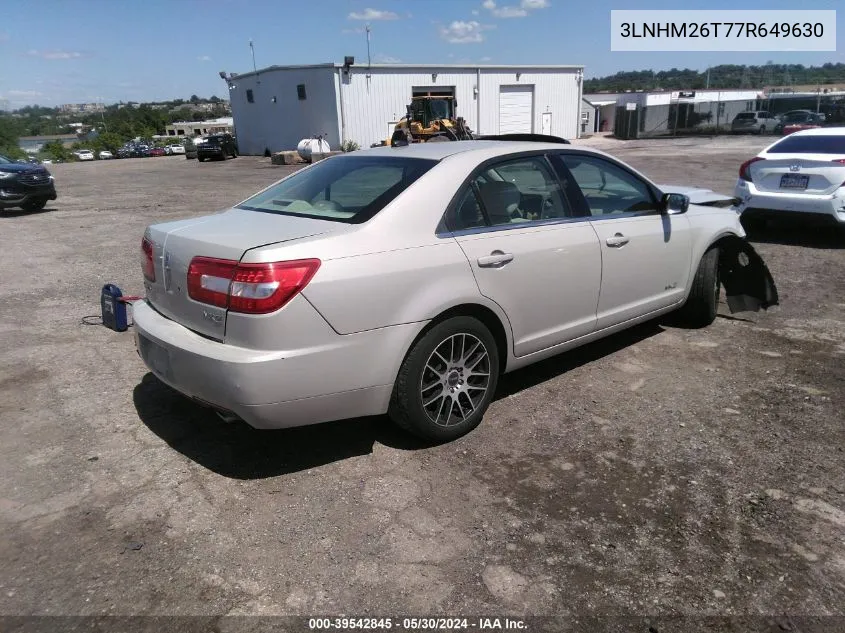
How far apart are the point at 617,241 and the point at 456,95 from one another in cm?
3528

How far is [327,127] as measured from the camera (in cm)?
3462

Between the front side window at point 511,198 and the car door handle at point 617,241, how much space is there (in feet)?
1.11

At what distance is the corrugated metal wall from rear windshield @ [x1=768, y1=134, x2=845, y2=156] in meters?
27.9

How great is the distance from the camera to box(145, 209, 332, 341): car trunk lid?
3066 millimetres

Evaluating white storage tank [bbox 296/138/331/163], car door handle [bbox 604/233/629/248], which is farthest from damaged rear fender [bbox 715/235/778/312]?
white storage tank [bbox 296/138/331/163]

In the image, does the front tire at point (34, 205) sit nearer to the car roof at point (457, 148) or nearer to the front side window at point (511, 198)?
the car roof at point (457, 148)

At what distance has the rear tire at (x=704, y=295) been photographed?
5168mm

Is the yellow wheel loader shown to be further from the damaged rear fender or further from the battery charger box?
the battery charger box

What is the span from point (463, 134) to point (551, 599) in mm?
23517

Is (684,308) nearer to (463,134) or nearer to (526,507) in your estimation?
(526,507)

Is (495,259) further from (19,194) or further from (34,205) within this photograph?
(34,205)

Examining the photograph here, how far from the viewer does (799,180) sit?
8.22m

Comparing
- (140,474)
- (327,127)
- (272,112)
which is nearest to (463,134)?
(327,127)

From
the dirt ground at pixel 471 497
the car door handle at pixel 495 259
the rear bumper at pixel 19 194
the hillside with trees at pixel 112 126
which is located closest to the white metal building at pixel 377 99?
the rear bumper at pixel 19 194
